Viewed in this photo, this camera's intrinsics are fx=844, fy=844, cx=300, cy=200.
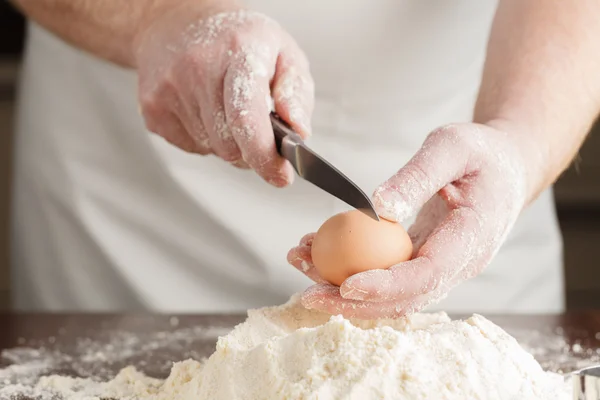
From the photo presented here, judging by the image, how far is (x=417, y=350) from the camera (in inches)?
43.5

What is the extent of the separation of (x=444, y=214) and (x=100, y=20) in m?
0.81

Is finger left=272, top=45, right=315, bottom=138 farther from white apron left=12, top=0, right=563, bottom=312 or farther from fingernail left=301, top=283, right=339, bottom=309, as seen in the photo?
white apron left=12, top=0, right=563, bottom=312

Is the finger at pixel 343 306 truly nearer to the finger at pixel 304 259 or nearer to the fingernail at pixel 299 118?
the finger at pixel 304 259

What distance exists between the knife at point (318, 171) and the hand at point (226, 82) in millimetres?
24

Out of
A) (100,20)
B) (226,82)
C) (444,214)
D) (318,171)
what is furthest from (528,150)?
(100,20)

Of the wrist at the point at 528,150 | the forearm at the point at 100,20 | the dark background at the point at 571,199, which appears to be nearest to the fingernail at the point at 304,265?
the wrist at the point at 528,150

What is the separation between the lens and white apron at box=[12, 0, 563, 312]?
1.88 meters

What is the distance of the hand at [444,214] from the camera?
1143 millimetres

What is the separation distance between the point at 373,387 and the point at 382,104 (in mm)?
979

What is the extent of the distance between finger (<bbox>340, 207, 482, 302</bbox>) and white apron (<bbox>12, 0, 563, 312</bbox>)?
2.25ft

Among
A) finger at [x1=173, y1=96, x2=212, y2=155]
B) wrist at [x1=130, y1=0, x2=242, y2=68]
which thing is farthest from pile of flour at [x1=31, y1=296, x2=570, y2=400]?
wrist at [x1=130, y1=0, x2=242, y2=68]

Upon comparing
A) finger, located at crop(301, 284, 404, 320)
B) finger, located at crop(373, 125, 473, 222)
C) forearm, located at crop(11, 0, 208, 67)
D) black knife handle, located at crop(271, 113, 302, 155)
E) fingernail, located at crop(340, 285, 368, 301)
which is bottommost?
fingernail, located at crop(340, 285, 368, 301)

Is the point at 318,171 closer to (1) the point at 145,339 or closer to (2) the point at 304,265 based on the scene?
(2) the point at 304,265

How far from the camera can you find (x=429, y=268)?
3.79 ft
